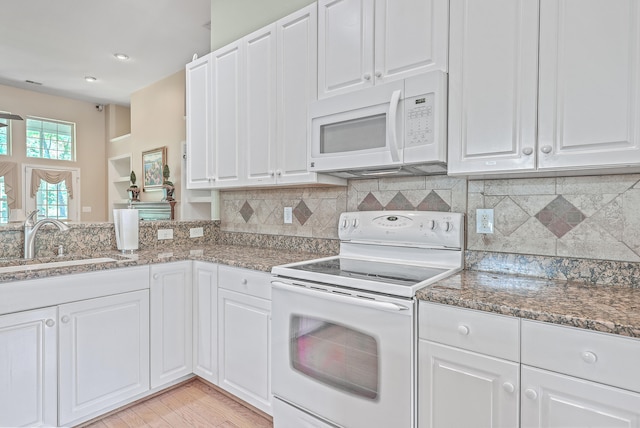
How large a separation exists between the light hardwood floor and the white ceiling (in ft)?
11.0

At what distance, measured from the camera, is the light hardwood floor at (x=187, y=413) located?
6.53 ft

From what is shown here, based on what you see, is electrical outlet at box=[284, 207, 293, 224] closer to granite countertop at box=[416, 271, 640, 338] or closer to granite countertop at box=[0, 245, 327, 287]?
granite countertop at box=[0, 245, 327, 287]

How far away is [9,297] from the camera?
5.35 ft

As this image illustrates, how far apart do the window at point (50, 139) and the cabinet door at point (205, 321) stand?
6492 mm

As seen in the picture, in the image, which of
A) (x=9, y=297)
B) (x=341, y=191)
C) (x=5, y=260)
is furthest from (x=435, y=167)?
(x=5, y=260)

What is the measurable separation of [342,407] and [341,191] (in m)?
1.24

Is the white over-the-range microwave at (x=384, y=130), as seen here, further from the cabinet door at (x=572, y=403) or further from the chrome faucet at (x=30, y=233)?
the chrome faucet at (x=30, y=233)

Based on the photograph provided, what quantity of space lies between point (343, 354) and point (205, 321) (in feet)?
3.65

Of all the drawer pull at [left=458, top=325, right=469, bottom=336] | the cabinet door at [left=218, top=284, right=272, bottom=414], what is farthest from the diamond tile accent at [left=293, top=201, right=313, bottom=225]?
the drawer pull at [left=458, top=325, right=469, bottom=336]

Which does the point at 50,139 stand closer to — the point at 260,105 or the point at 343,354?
the point at 260,105

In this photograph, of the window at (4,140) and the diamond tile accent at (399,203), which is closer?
the diamond tile accent at (399,203)

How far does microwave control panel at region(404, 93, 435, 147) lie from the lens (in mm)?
1582

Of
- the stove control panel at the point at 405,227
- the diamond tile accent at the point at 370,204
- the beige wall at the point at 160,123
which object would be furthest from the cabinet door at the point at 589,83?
the beige wall at the point at 160,123

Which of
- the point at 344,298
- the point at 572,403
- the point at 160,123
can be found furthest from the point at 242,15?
the point at 160,123
